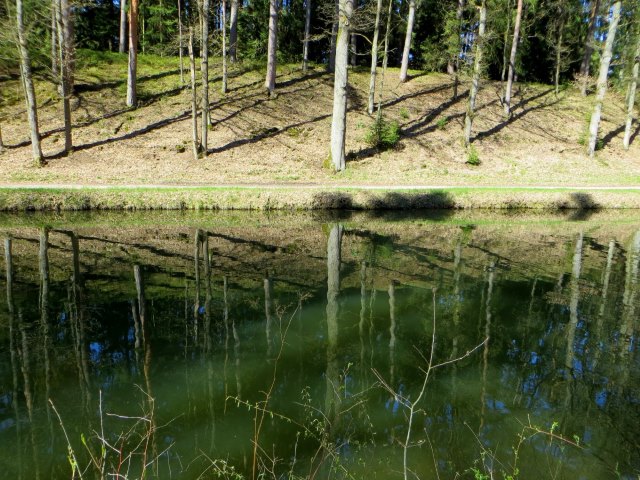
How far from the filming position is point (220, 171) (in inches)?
925

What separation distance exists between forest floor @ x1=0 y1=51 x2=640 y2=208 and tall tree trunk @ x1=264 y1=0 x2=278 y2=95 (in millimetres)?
947

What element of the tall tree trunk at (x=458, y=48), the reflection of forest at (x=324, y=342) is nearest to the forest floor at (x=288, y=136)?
the tall tree trunk at (x=458, y=48)

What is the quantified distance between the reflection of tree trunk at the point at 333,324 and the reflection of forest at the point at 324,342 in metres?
0.04

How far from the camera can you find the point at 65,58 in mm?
22156

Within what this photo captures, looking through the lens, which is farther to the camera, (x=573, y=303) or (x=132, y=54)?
(x=132, y=54)

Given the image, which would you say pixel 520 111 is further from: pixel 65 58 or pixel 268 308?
pixel 268 308

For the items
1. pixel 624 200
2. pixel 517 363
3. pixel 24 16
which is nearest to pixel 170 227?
pixel 517 363

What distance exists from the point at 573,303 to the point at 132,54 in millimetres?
26911

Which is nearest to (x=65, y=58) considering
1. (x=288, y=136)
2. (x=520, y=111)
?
(x=288, y=136)

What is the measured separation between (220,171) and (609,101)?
1322 inches

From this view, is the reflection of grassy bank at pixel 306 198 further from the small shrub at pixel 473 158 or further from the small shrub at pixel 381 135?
the small shrub at pixel 381 135

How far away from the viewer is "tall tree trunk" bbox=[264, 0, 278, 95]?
29625mm

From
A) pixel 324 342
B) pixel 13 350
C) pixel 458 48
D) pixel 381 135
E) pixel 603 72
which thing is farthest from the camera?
pixel 458 48

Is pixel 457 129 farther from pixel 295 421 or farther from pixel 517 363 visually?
pixel 295 421
